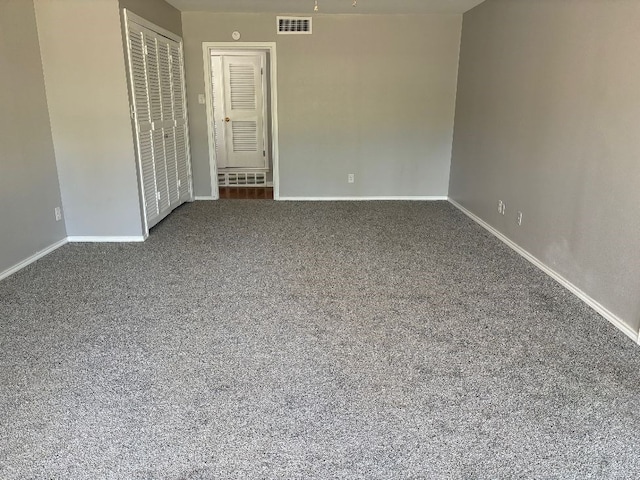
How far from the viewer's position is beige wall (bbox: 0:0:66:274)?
11.2 ft

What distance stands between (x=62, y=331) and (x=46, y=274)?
3.60 ft

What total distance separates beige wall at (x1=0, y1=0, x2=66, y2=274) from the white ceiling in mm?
1931

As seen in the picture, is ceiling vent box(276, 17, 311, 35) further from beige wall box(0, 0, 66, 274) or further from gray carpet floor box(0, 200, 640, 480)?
gray carpet floor box(0, 200, 640, 480)

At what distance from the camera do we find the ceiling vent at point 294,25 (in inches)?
222

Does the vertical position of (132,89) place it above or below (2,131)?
above

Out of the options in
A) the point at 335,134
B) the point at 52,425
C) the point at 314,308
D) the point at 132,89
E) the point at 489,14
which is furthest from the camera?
the point at 335,134

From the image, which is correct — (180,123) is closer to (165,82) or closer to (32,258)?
(165,82)

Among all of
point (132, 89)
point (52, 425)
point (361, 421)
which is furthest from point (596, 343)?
point (132, 89)

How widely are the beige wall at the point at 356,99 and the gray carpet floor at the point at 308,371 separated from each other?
8.06ft

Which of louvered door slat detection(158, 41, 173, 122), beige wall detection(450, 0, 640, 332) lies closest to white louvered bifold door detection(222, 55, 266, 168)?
louvered door slat detection(158, 41, 173, 122)

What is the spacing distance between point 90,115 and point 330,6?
292 centimetres

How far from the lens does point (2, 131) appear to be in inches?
133

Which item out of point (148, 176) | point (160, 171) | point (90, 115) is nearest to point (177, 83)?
point (160, 171)

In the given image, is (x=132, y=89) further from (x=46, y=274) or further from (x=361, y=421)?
(x=361, y=421)
